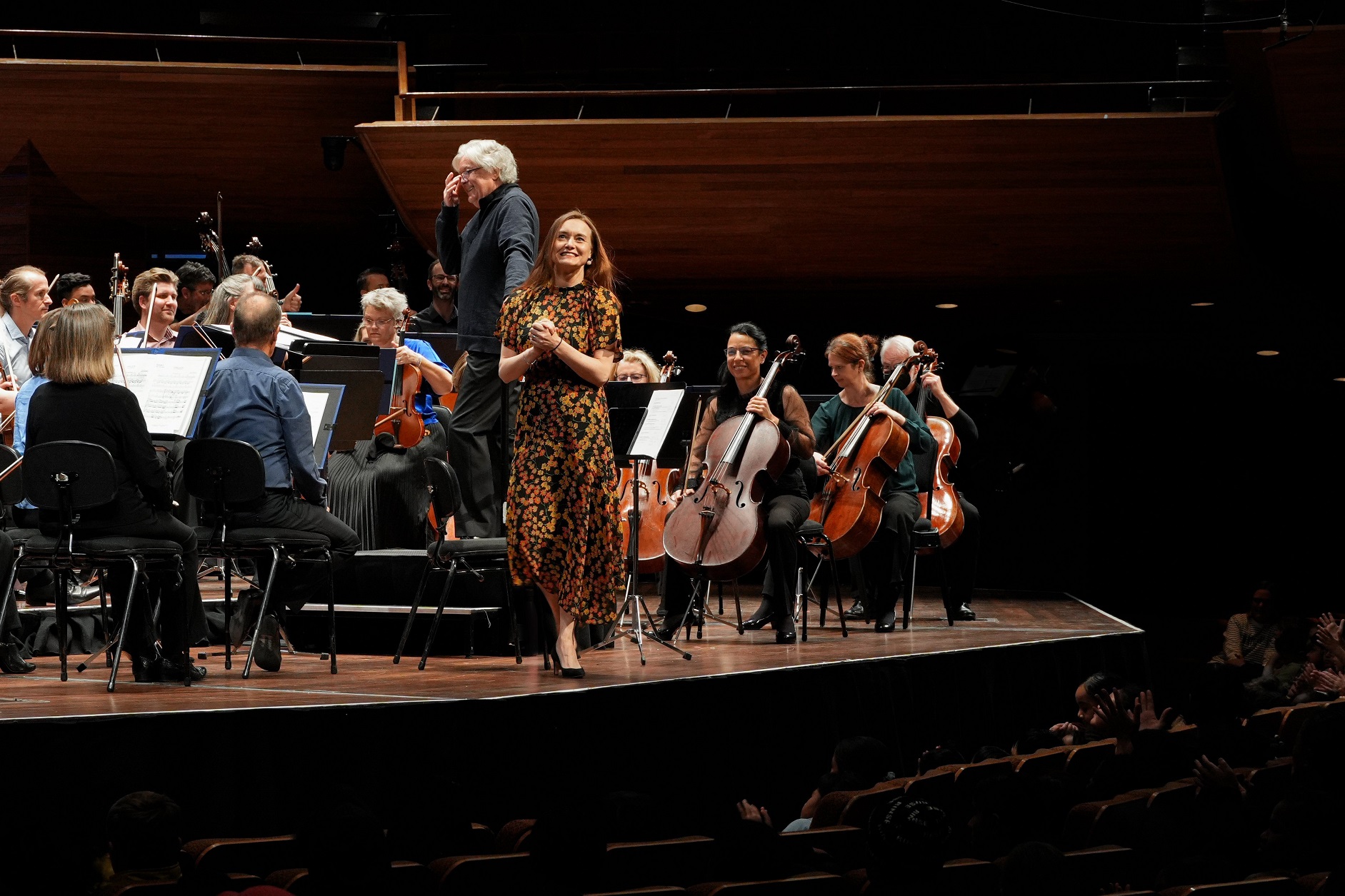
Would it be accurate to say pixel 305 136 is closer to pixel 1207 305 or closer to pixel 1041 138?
pixel 1041 138

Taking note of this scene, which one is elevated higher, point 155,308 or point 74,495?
point 155,308

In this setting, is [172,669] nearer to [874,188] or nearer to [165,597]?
[165,597]

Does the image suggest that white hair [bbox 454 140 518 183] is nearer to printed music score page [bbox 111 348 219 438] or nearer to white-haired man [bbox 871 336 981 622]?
printed music score page [bbox 111 348 219 438]

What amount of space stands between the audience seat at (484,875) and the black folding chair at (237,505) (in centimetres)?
241

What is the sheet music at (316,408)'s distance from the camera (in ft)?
16.7

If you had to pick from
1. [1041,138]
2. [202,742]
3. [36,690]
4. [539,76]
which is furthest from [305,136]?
[202,742]

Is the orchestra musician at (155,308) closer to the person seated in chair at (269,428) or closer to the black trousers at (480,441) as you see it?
the person seated in chair at (269,428)

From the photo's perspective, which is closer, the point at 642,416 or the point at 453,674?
the point at 453,674

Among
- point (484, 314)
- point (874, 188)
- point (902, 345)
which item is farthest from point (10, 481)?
point (874, 188)

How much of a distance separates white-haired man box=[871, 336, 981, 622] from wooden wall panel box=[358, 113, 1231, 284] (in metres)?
2.16

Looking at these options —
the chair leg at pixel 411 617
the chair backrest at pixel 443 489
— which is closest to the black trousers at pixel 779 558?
the chair leg at pixel 411 617

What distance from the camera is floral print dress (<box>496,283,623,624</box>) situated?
14.6 ft

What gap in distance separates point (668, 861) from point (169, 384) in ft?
9.18

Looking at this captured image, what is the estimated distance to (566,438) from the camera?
445 cm
